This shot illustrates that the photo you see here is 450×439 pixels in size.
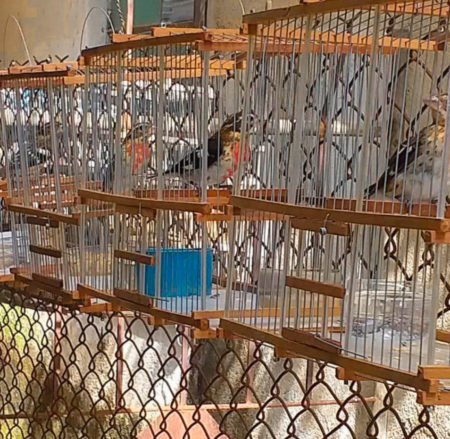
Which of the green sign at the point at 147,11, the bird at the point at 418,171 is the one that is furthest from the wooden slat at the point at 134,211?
the green sign at the point at 147,11

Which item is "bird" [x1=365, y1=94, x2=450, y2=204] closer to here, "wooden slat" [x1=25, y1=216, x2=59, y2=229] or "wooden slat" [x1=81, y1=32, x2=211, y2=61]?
"wooden slat" [x1=81, y1=32, x2=211, y2=61]

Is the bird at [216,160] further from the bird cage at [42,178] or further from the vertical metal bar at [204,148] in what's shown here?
the bird cage at [42,178]

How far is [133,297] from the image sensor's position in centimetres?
107

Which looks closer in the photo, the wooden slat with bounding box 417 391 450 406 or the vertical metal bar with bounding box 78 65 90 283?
the wooden slat with bounding box 417 391 450 406

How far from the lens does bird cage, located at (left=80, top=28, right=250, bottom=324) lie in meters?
1.02

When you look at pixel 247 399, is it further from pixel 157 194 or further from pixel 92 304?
pixel 157 194

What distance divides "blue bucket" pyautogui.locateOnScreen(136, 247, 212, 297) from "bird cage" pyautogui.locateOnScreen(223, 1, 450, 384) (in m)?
0.07

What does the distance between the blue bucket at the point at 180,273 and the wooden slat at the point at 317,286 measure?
0.90 feet

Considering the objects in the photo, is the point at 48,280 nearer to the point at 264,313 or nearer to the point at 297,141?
the point at 264,313

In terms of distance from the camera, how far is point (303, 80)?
0.82m

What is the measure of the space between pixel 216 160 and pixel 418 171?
16.2 inches

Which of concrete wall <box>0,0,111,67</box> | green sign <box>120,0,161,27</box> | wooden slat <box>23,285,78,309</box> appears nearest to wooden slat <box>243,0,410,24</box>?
wooden slat <box>23,285,78,309</box>

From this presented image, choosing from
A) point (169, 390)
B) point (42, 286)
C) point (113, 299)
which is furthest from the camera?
point (169, 390)

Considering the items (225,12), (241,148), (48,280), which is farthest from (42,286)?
(225,12)
